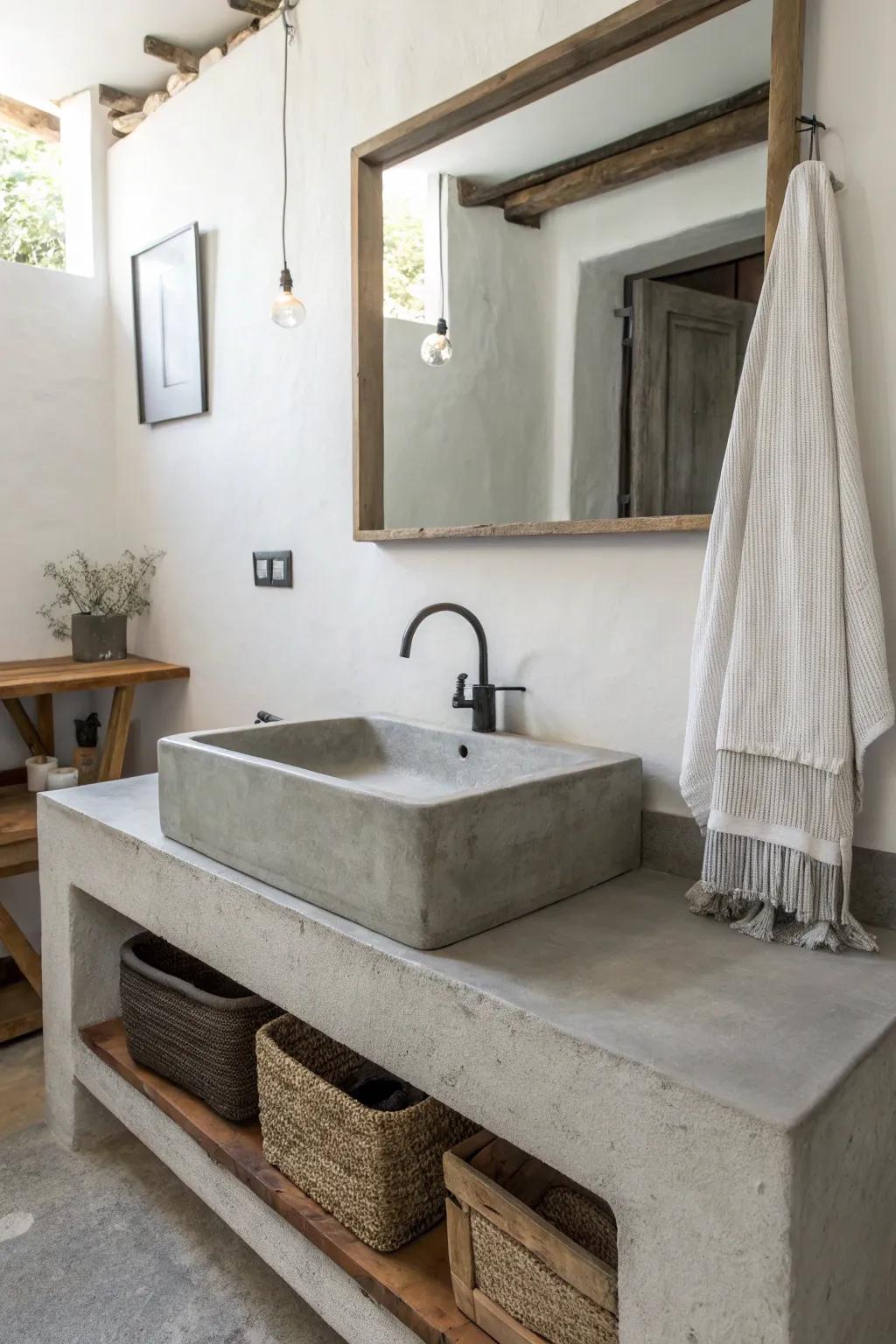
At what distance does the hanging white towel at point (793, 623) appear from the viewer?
1.15 meters

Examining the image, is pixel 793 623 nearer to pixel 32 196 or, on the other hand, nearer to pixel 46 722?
pixel 46 722

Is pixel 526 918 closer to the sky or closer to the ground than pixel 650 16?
closer to the ground

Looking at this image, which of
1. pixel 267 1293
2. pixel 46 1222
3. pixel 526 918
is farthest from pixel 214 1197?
pixel 526 918

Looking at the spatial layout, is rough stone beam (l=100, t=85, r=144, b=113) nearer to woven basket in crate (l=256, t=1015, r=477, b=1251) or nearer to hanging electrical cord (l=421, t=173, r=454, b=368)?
hanging electrical cord (l=421, t=173, r=454, b=368)

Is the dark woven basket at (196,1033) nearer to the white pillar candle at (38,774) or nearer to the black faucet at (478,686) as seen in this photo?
the black faucet at (478,686)

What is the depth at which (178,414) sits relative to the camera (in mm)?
2500

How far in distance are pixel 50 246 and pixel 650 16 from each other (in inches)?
83.6

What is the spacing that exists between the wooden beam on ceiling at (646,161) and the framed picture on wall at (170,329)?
40.9 inches

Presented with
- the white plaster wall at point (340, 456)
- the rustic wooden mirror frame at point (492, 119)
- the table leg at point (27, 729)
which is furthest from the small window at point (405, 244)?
the table leg at point (27, 729)

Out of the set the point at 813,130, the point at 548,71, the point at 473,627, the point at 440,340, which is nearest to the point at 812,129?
the point at 813,130

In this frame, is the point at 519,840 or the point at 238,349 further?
the point at 238,349

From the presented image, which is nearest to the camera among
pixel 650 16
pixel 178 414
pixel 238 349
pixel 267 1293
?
pixel 650 16

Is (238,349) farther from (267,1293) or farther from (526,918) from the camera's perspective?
(267,1293)

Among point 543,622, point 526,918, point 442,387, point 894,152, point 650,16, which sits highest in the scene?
point 650,16
